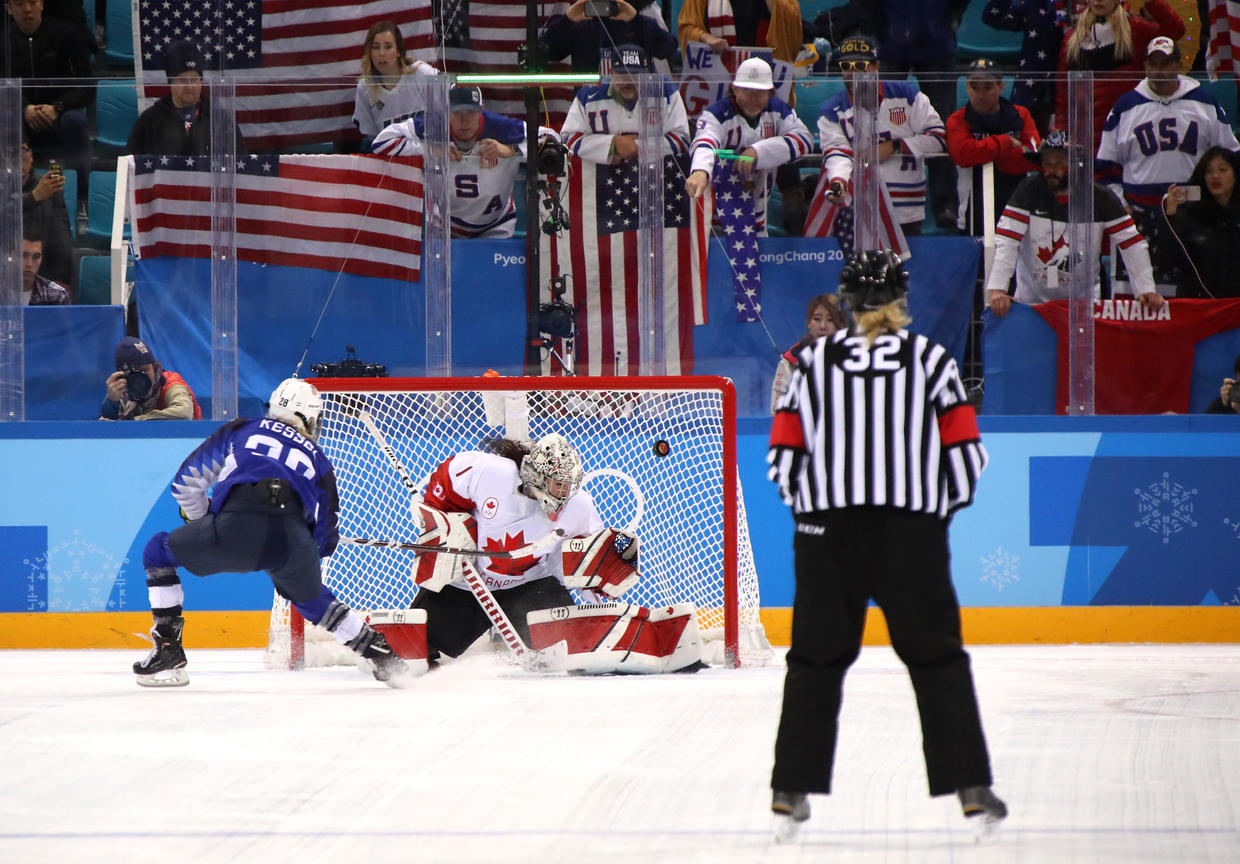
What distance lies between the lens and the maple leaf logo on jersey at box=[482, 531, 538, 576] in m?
6.03

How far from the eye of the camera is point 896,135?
23.0 feet

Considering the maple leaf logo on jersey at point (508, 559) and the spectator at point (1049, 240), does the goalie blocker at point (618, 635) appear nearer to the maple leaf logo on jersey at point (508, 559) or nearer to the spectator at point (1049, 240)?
the maple leaf logo on jersey at point (508, 559)

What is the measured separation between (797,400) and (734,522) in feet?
10.1

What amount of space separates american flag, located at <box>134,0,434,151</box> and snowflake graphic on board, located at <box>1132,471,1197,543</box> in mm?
4168

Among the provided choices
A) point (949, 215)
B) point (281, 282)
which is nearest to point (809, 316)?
point (949, 215)

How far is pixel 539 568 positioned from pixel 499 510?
317 mm

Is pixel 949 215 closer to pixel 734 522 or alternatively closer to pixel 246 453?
pixel 734 522

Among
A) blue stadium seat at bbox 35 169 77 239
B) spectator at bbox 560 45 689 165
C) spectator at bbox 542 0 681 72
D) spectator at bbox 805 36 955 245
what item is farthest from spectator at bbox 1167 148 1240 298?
blue stadium seat at bbox 35 169 77 239

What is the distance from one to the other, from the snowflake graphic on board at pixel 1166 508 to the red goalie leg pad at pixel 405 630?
10.9ft

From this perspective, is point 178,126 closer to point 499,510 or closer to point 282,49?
point 282,49

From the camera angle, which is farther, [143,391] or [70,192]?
[70,192]

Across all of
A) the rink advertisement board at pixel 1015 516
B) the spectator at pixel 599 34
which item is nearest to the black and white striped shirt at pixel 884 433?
the rink advertisement board at pixel 1015 516

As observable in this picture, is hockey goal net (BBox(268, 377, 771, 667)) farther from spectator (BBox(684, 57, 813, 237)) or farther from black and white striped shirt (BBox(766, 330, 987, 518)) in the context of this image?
black and white striped shirt (BBox(766, 330, 987, 518))

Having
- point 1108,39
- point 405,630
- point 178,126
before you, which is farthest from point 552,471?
point 1108,39
